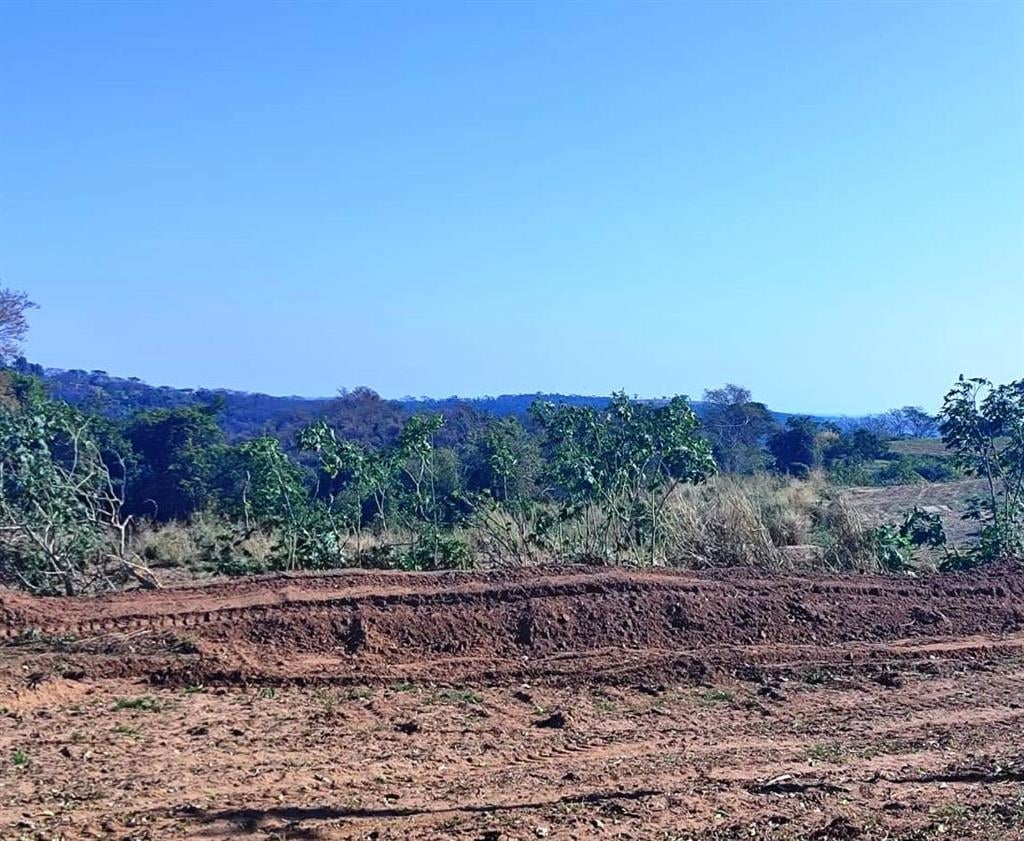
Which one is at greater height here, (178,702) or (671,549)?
(671,549)

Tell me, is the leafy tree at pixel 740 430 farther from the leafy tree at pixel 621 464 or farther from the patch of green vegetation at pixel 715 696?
the patch of green vegetation at pixel 715 696

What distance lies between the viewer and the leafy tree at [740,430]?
2886 cm

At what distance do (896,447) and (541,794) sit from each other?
34193 mm

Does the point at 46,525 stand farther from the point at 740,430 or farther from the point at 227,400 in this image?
the point at 227,400

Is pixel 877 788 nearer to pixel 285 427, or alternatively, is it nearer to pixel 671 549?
pixel 671 549

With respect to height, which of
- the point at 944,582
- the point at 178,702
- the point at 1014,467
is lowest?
the point at 178,702

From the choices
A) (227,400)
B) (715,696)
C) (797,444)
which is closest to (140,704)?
(715,696)

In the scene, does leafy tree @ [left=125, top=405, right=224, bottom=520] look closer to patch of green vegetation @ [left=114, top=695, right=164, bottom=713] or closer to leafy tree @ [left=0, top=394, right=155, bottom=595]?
leafy tree @ [left=0, top=394, right=155, bottom=595]

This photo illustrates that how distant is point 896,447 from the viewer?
36.9 m

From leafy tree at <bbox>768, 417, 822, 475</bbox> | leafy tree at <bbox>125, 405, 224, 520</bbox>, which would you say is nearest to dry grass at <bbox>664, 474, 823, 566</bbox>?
leafy tree at <bbox>125, 405, 224, 520</bbox>

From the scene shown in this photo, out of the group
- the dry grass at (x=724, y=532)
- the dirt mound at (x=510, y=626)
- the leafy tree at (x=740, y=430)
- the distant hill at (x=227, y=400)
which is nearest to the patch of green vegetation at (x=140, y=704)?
the dirt mound at (x=510, y=626)

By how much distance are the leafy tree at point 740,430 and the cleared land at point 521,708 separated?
1722cm

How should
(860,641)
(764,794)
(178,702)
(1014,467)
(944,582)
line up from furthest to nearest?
1. (1014,467)
2. (944,582)
3. (860,641)
4. (178,702)
5. (764,794)

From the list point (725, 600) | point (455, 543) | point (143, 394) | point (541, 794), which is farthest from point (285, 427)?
point (541, 794)
